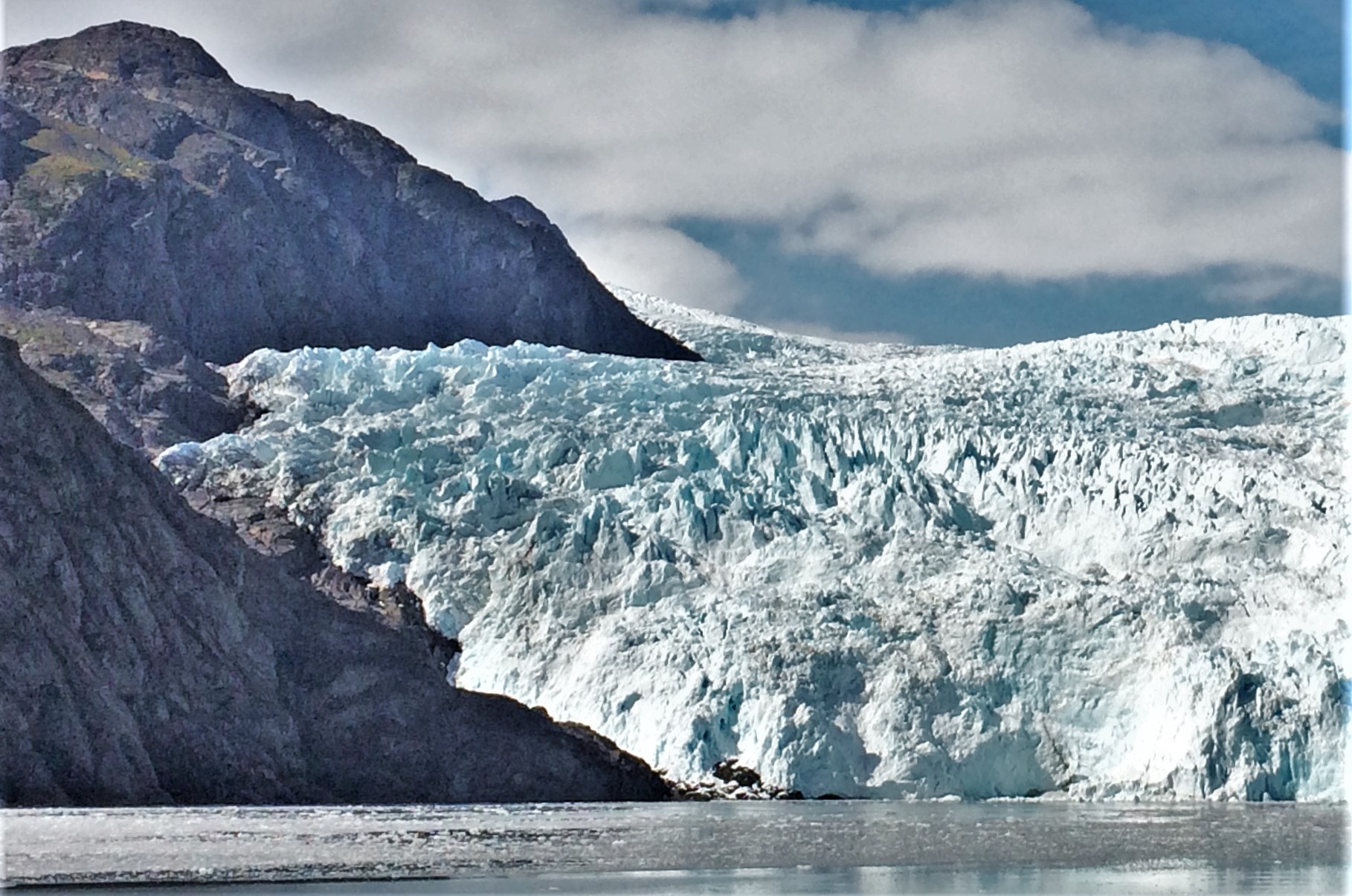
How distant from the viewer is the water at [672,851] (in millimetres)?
21578

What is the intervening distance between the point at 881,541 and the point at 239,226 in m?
22.0

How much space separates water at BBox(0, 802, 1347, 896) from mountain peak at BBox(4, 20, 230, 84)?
3330 cm

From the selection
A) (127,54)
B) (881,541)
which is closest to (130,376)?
(127,54)

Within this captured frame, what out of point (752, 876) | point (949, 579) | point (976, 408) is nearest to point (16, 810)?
point (752, 876)

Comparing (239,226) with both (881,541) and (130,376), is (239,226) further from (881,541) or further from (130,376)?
(881,541)

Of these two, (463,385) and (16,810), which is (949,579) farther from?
(16,810)

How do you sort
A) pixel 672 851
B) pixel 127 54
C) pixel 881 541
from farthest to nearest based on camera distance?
pixel 127 54 → pixel 881 541 → pixel 672 851

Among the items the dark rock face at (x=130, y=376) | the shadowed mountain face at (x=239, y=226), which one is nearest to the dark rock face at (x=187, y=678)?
the dark rock face at (x=130, y=376)

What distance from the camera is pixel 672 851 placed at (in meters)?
26.6

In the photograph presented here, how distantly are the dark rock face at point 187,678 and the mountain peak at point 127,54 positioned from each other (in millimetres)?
26407

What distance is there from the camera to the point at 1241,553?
43875 millimetres

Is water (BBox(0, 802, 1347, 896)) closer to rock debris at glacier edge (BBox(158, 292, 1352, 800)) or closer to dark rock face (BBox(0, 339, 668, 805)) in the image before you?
dark rock face (BBox(0, 339, 668, 805))

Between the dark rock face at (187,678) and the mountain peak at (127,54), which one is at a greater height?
the mountain peak at (127,54)

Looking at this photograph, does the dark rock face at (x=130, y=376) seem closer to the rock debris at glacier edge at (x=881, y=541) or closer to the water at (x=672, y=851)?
the rock debris at glacier edge at (x=881, y=541)
